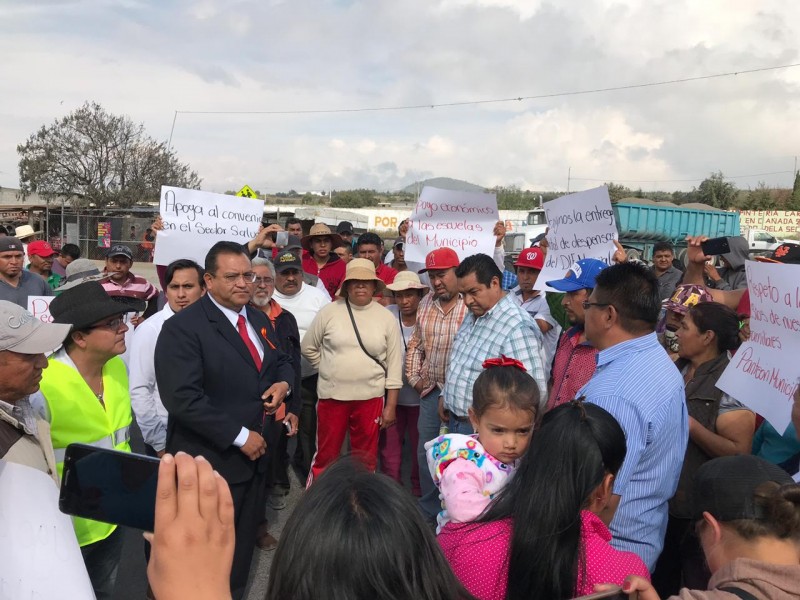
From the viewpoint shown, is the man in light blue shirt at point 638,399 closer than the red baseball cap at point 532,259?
Yes

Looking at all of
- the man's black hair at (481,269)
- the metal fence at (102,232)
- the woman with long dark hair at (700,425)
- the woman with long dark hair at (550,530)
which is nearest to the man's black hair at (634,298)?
the woman with long dark hair at (700,425)

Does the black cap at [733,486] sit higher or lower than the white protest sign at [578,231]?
lower

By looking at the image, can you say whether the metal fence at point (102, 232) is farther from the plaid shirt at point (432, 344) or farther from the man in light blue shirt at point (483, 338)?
the man in light blue shirt at point (483, 338)

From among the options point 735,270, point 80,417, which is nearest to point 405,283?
point 80,417

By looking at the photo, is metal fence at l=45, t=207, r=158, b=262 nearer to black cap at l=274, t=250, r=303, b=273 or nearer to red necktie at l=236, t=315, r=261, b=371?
black cap at l=274, t=250, r=303, b=273

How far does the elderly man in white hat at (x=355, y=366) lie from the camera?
16.0 feet

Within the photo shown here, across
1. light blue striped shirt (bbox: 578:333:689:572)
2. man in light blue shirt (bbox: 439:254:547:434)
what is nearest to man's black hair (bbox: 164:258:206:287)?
man in light blue shirt (bbox: 439:254:547:434)

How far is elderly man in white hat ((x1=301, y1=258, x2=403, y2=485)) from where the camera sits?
4.86m

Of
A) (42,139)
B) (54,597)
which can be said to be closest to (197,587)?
(54,597)

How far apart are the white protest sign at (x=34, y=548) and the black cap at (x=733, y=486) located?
5.42 feet

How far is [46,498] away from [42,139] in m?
36.5

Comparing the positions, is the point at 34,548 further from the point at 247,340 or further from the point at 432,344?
the point at 432,344

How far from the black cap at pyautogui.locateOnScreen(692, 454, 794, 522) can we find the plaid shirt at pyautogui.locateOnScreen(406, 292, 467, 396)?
3.04 metres

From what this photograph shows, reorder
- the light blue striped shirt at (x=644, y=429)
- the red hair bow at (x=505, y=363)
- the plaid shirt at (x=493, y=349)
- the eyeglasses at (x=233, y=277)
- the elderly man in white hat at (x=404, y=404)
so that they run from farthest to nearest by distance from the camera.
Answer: the elderly man in white hat at (x=404, y=404)
the plaid shirt at (x=493, y=349)
the eyeglasses at (x=233, y=277)
the red hair bow at (x=505, y=363)
the light blue striped shirt at (x=644, y=429)
